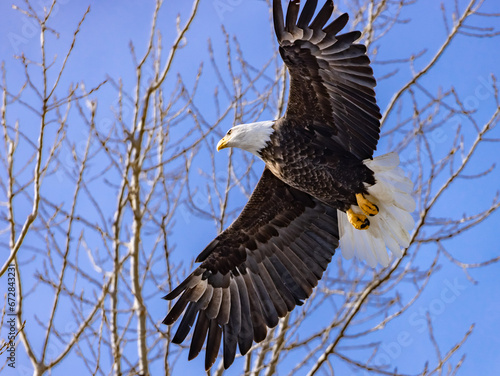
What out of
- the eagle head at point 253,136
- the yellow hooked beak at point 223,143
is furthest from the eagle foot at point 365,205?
the yellow hooked beak at point 223,143

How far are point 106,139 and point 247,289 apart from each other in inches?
67.6

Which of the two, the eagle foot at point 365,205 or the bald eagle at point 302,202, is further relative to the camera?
the eagle foot at point 365,205

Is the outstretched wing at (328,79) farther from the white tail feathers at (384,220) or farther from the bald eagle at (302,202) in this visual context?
the white tail feathers at (384,220)

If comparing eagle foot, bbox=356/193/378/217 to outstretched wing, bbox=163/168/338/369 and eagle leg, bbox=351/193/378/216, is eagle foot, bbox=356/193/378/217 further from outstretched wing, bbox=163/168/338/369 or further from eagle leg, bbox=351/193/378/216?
outstretched wing, bbox=163/168/338/369

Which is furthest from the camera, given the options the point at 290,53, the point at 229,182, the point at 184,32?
the point at 229,182

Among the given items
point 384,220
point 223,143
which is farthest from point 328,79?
point 384,220

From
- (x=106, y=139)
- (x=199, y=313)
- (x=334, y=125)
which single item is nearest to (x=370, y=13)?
(x=334, y=125)

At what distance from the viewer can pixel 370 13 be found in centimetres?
623

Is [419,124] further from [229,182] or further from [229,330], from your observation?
[229,330]

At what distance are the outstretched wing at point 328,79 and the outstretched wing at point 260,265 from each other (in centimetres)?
78

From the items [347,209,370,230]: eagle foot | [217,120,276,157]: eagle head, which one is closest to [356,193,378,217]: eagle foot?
[347,209,370,230]: eagle foot

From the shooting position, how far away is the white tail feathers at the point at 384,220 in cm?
501

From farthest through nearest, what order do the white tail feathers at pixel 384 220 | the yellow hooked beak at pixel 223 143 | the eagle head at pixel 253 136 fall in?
the yellow hooked beak at pixel 223 143 → the white tail feathers at pixel 384 220 → the eagle head at pixel 253 136

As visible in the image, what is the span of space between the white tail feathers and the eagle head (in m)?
0.80
